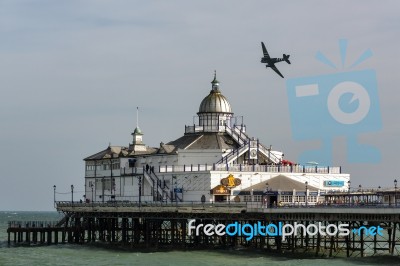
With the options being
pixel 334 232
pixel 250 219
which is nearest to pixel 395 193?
pixel 334 232

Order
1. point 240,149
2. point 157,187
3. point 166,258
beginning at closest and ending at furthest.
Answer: point 166,258
point 240,149
point 157,187

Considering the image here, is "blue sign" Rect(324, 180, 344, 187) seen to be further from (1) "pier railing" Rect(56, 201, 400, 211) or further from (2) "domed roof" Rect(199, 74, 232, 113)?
(1) "pier railing" Rect(56, 201, 400, 211)

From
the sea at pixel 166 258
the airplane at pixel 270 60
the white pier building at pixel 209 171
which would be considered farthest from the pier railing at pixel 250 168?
the airplane at pixel 270 60

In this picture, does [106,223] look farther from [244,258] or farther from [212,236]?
[244,258]

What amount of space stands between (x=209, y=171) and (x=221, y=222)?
986 centimetres

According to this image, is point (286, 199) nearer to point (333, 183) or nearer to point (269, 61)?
point (333, 183)

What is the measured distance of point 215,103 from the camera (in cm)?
12138

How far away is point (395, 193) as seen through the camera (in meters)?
89.2

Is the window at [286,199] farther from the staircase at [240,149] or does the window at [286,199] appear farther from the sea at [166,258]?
the staircase at [240,149]

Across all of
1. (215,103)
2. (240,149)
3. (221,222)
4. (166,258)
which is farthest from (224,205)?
(215,103)

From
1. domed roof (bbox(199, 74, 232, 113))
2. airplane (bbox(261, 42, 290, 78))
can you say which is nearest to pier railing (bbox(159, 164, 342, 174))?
domed roof (bbox(199, 74, 232, 113))

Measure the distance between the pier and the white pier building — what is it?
3958 mm

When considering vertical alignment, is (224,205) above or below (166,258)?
above

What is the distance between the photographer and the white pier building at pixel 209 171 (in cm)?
10688
